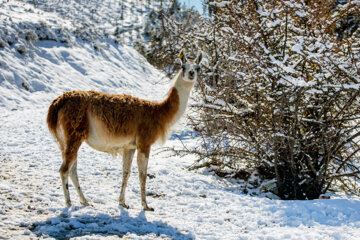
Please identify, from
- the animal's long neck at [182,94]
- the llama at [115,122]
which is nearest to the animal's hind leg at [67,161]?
the llama at [115,122]

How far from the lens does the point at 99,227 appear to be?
380 centimetres

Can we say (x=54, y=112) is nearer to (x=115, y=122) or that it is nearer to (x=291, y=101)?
(x=115, y=122)

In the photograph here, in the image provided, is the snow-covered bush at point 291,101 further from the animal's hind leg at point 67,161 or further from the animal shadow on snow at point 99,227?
the animal's hind leg at point 67,161

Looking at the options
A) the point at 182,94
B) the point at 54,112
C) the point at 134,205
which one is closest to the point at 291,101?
the point at 182,94

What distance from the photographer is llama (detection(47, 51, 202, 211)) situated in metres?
4.42

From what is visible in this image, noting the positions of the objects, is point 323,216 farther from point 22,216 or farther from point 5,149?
point 5,149

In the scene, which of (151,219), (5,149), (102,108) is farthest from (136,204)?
(5,149)

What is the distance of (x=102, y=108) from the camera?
4.68 m

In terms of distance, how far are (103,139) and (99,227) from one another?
1.34m

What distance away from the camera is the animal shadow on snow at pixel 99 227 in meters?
3.51

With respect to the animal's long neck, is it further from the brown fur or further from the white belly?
the white belly

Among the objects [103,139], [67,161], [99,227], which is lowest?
[99,227]

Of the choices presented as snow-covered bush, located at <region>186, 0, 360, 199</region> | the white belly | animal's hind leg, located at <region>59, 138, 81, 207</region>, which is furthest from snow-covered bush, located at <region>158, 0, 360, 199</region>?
animal's hind leg, located at <region>59, 138, 81, 207</region>

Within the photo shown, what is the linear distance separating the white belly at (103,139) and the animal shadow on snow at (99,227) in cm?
101
